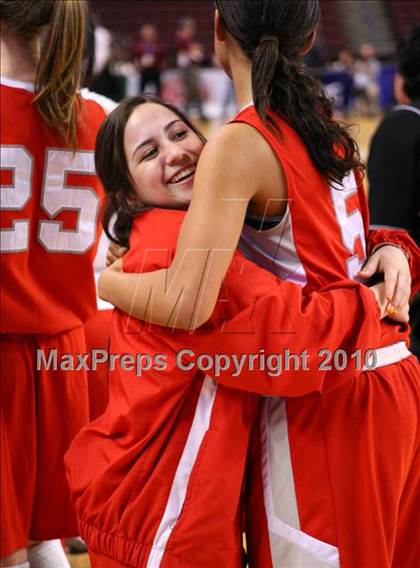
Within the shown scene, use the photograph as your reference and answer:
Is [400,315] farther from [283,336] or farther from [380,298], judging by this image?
[283,336]

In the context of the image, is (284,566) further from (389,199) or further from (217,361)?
(389,199)

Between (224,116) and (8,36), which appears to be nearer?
(8,36)

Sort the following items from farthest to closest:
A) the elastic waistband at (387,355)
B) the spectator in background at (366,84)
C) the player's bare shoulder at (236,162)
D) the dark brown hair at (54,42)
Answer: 1. the spectator in background at (366,84)
2. the dark brown hair at (54,42)
3. the elastic waistband at (387,355)
4. the player's bare shoulder at (236,162)

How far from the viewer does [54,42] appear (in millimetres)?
2061

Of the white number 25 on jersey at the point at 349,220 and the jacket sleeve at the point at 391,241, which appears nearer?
the white number 25 on jersey at the point at 349,220

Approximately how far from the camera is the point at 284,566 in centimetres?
165

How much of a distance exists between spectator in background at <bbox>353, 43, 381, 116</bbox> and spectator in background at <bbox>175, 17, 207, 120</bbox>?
2660 mm

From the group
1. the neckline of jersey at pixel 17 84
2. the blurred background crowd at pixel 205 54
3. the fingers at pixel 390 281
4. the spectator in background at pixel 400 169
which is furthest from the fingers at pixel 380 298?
the blurred background crowd at pixel 205 54

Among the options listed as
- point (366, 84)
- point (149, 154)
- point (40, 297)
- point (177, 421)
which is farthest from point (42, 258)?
point (366, 84)

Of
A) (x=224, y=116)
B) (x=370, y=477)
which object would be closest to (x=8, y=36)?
(x=370, y=477)

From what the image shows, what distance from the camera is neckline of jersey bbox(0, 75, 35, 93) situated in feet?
6.86

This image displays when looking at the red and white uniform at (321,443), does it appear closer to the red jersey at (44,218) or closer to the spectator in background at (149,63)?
the red jersey at (44,218)

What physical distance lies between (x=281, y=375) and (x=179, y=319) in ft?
0.62

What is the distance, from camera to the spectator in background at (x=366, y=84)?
15.9 metres
